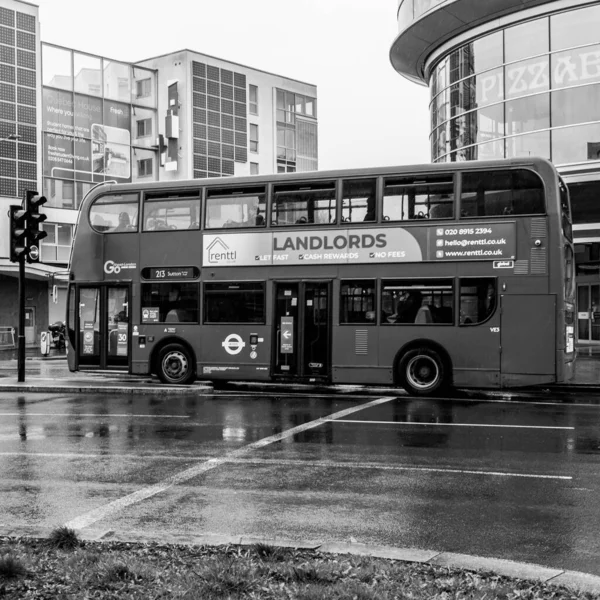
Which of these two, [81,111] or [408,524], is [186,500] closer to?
[408,524]

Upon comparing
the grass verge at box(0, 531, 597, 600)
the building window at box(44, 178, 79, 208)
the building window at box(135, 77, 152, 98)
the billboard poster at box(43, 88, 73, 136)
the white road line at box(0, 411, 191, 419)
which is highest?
the building window at box(135, 77, 152, 98)

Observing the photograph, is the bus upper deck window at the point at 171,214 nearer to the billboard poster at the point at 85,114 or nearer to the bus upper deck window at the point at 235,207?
the bus upper deck window at the point at 235,207

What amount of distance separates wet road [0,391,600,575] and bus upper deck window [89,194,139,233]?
18.5ft

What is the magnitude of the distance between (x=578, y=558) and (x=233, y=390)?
1330cm

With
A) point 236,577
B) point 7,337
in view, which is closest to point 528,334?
point 236,577

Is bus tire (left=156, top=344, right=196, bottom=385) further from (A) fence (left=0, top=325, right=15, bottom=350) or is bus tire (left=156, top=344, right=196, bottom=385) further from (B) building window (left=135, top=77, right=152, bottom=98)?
(B) building window (left=135, top=77, right=152, bottom=98)

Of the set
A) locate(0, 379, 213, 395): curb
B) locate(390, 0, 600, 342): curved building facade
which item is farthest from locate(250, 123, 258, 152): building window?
locate(0, 379, 213, 395): curb

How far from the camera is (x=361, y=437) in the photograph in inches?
428

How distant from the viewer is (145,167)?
188 feet

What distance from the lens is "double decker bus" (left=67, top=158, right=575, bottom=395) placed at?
1574 cm

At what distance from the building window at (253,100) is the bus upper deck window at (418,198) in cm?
Result: 4932

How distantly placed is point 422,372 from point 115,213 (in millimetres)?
7683

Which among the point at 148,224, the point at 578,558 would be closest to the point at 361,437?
the point at 578,558

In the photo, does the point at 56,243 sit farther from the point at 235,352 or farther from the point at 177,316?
the point at 235,352
